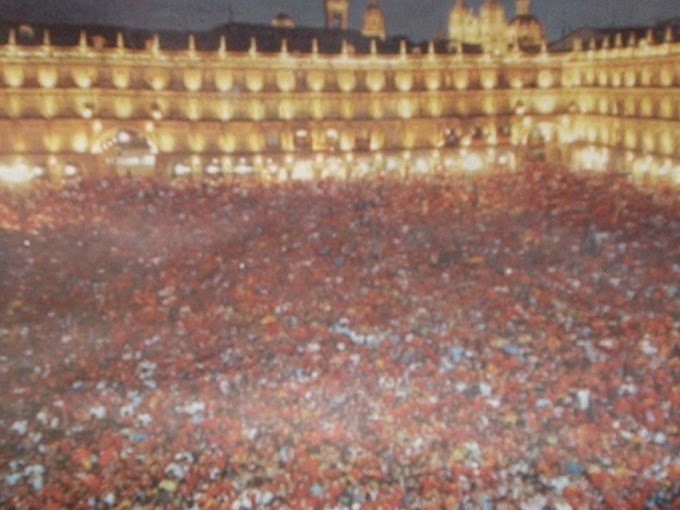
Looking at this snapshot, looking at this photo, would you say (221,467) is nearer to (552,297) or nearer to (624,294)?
(552,297)

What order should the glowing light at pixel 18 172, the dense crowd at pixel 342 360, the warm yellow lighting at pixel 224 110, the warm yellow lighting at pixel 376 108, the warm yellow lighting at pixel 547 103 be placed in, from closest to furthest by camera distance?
the dense crowd at pixel 342 360 < the glowing light at pixel 18 172 < the warm yellow lighting at pixel 224 110 < the warm yellow lighting at pixel 376 108 < the warm yellow lighting at pixel 547 103

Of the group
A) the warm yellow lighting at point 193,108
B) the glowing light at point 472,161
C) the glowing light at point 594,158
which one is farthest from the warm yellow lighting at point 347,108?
the glowing light at point 594,158

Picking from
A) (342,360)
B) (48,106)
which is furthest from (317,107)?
(342,360)

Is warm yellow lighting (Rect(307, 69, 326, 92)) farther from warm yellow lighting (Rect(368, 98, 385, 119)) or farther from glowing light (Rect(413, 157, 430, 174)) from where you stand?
glowing light (Rect(413, 157, 430, 174))

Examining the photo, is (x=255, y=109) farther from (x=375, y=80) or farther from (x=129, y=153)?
(x=375, y=80)

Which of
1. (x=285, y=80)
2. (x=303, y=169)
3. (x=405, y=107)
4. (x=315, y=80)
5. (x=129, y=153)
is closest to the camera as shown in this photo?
(x=129, y=153)

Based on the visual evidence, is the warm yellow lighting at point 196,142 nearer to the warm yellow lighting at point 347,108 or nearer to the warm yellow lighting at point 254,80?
the warm yellow lighting at point 254,80
